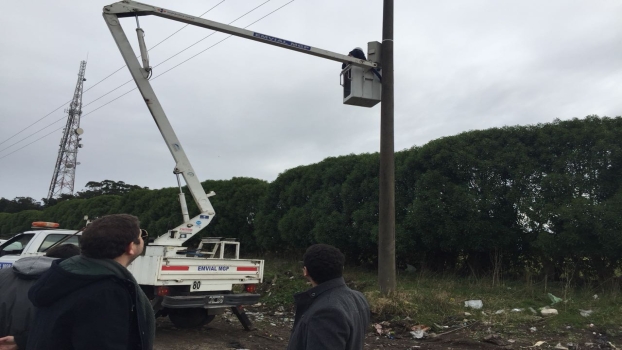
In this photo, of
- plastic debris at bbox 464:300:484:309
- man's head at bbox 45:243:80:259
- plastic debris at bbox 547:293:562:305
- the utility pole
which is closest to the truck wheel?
the utility pole

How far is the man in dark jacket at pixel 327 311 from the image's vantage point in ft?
9.05

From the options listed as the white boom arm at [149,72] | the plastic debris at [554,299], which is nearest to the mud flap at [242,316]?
the white boom arm at [149,72]

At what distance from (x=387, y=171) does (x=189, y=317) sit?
15.2ft

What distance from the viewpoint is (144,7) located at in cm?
929

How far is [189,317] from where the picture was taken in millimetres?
8664

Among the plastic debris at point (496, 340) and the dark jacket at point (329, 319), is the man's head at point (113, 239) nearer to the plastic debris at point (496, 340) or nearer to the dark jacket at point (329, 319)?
the dark jacket at point (329, 319)

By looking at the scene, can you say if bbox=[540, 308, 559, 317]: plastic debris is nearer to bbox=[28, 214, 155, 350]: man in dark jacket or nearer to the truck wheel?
the truck wheel

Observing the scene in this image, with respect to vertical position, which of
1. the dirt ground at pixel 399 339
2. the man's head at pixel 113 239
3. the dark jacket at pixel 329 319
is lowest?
the dirt ground at pixel 399 339

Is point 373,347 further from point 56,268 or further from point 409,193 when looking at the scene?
point 56,268

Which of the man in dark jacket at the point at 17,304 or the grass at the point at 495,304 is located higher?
the man in dark jacket at the point at 17,304

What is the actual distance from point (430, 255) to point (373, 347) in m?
5.12

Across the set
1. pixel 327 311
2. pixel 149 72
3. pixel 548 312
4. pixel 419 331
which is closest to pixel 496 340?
pixel 419 331

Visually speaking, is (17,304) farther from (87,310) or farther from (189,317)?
(189,317)

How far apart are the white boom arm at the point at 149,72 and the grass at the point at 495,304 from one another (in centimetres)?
316
